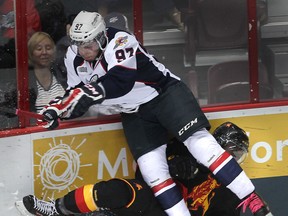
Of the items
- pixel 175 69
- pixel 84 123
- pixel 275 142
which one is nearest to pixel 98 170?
pixel 84 123

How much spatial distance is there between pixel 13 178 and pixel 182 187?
875 millimetres

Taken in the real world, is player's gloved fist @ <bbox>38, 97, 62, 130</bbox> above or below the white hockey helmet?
below

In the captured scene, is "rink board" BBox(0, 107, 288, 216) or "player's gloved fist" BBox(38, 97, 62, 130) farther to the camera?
"rink board" BBox(0, 107, 288, 216)

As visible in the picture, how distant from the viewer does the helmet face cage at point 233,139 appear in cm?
475

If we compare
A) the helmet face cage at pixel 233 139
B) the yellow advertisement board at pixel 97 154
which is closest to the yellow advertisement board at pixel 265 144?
the yellow advertisement board at pixel 97 154

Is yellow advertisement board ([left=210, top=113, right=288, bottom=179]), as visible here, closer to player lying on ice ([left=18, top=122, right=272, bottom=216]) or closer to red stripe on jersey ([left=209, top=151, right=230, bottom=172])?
player lying on ice ([left=18, top=122, right=272, bottom=216])

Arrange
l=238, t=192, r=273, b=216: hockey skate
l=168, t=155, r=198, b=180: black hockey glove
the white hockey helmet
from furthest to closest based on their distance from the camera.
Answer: l=168, t=155, r=198, b=180: black hockey glove → l=238, t=192, r=273, b=216: hockey skate → the white hockey helmet

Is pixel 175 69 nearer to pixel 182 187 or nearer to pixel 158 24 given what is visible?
pixel 158 24

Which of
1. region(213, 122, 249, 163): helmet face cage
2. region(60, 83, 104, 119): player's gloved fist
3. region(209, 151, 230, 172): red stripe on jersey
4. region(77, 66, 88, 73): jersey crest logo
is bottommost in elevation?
region(209, 151, 230, 172): red stripe on jersey

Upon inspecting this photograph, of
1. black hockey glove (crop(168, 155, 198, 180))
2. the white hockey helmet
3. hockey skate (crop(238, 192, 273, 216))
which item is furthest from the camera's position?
black hockey glove (crop(168, 155, 198, 180))

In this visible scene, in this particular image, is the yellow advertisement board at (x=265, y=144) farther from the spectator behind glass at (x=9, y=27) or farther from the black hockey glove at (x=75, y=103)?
the spectator behind glass at (x=9, y=27)

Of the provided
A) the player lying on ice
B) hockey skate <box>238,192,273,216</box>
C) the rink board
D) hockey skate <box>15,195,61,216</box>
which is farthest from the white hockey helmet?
hockey skate <box>238,192,273,216</box>

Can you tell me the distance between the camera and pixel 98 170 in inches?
189

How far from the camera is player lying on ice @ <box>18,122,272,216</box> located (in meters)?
4.57
